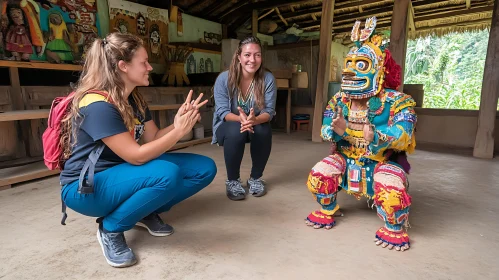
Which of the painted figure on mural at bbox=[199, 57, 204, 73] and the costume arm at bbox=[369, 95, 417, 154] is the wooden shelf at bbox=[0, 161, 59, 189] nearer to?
the costume arm at bbox=[369, 95, 417, 154]

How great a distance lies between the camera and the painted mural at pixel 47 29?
3.31m

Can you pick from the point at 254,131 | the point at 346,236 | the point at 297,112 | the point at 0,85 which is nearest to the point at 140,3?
the point at 0,85

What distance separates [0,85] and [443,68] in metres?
10.5

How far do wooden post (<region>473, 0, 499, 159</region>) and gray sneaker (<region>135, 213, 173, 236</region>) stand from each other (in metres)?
3.85

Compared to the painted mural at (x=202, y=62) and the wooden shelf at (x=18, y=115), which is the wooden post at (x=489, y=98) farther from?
the wooden shelf at (x=18, y=115)

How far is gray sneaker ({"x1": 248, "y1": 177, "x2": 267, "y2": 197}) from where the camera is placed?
2.41m

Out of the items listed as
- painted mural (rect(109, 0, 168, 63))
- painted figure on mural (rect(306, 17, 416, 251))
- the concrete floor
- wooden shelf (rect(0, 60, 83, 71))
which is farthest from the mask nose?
painted mural (rect(109, 0, 168, 63))

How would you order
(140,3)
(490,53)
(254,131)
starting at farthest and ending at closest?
(140,3) → (490,53) → (254,131)

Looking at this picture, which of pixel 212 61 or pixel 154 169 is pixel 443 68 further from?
pixel 154 169

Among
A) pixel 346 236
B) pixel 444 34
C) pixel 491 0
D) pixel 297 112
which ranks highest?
pixel 491 0

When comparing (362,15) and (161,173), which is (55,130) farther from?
(362,15)

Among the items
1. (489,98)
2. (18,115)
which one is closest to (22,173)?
(18,115)

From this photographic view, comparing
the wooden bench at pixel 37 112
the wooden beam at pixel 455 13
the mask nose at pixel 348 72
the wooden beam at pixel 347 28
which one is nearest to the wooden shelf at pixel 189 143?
the wooden bench at pixel 37 112

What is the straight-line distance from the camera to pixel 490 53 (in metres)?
3.67
